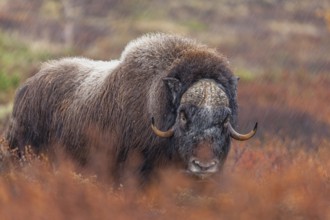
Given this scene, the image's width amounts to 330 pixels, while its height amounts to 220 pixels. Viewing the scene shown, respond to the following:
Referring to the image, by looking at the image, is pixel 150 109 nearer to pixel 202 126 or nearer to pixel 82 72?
pixel 202 126

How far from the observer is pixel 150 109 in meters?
5.50

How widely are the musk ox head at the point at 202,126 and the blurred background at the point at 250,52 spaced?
0.31 meters

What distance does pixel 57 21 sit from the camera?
2519 centimetres

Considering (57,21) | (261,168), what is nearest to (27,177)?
(261,168)

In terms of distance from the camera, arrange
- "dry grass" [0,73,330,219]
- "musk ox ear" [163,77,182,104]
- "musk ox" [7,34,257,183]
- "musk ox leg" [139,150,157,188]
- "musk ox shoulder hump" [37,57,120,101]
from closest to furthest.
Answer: "dry grass" [0,73,330,219], "musk ox" [7,34,257,183], "musk ox ear" [163,77,182,104], "musk ox leg" [139,150,157,188], "musk ox shoulder hump" [37,57,120,101]

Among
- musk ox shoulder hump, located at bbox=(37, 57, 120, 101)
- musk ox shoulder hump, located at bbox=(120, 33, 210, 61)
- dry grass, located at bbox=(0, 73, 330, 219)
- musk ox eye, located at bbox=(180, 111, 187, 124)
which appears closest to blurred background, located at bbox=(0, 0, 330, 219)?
dry grass, located at bbox=(0, 73, 330, 219)

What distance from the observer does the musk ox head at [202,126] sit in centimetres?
509

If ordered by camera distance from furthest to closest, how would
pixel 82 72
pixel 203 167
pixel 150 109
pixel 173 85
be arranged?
pixel 82 72, pixel 150 109, pixel 173 85, pixel 203 167

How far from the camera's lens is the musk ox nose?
16.1ft

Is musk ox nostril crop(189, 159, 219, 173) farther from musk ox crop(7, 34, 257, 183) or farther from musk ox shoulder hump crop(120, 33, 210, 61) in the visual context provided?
musk ox shoulder hump crop(120, 33, 210, 61)

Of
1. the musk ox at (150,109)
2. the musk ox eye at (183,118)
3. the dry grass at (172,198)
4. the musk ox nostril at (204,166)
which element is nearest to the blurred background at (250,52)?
the dry grass at (172,198)

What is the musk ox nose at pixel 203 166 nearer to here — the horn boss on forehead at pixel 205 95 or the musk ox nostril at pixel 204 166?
the musk ox nostril at pixel 204 166

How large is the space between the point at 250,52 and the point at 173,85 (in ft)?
55.4

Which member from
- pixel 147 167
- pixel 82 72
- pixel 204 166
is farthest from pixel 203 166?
pixel 82 72
